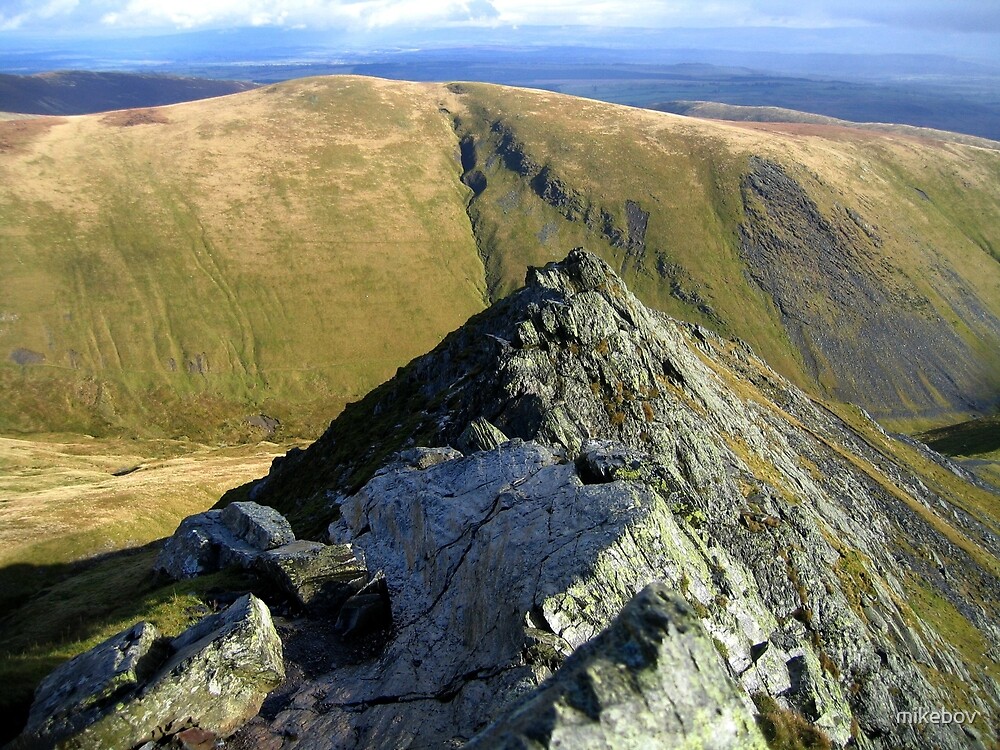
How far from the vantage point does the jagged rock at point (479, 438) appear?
2997 cm

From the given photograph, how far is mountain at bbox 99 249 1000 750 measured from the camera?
445 inches

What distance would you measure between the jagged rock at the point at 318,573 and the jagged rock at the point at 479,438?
8827 mm

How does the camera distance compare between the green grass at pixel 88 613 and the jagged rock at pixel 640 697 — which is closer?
the jagged rock at pixel 640 697

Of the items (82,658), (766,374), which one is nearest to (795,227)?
(766,374)

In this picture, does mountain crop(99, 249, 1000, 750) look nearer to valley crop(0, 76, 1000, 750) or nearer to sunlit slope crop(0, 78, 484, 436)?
valley crop(0, 76, 1000, 750)

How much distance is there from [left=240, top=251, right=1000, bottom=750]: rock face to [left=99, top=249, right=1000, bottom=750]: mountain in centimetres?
11

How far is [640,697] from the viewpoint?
401 inches

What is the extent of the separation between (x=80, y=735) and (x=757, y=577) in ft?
90.9

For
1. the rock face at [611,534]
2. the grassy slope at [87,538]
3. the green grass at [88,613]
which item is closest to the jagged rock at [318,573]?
the rock face at [611,534]

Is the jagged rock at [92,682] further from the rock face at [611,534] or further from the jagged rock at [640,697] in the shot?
the jagged rock at [640,697]

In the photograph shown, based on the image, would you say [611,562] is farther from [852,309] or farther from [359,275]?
[852,309]

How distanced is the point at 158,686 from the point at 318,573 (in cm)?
762

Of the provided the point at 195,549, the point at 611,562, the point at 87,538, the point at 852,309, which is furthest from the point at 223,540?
the point at 852,309

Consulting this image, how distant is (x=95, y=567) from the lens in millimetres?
52219
